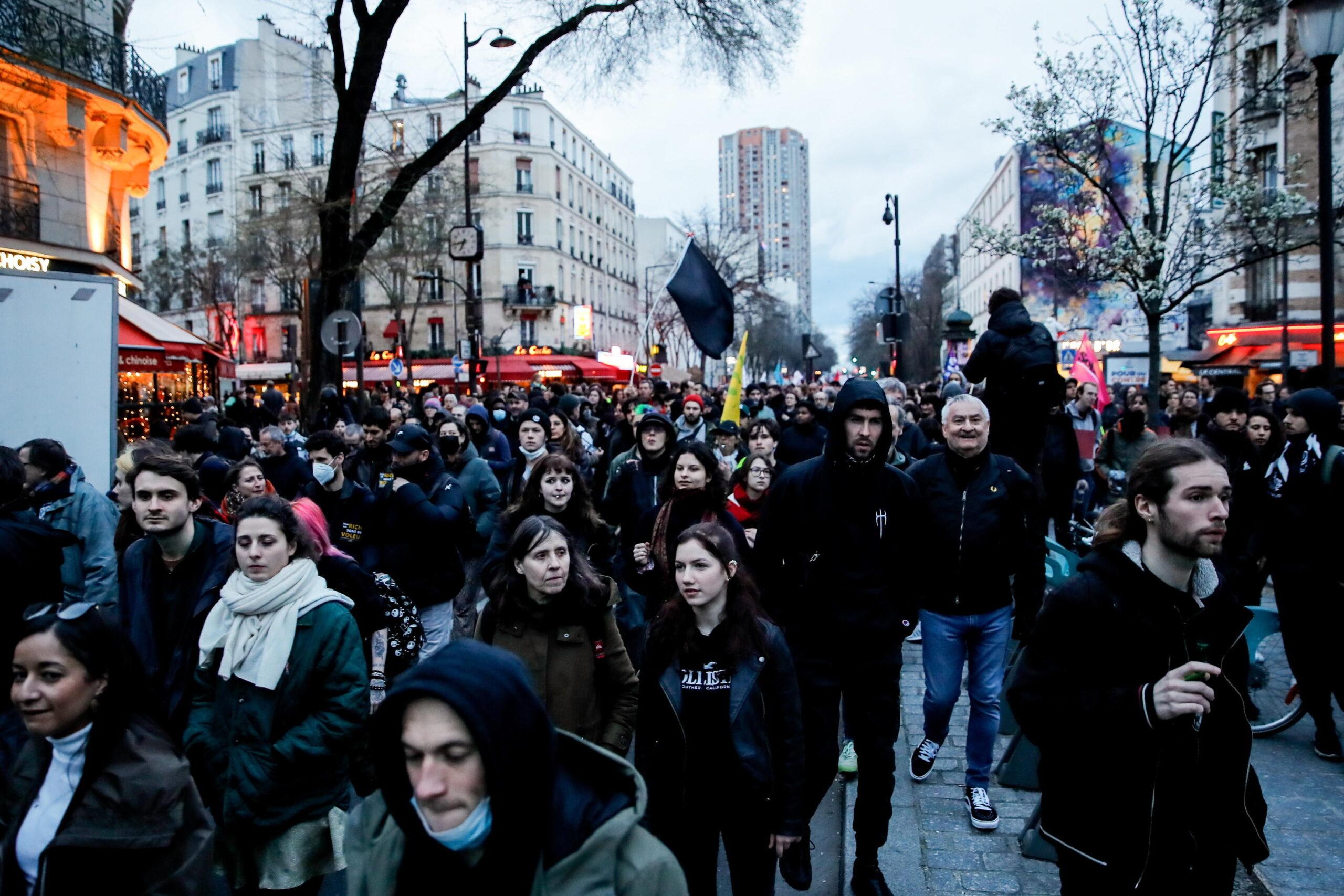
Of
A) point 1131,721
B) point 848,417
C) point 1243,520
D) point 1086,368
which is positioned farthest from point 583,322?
point 1131,721

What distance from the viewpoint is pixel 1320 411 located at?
5.27 meters

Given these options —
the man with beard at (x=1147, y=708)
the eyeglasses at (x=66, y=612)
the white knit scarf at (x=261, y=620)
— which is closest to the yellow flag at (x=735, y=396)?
the white knit scarf at (x=261, y=620)

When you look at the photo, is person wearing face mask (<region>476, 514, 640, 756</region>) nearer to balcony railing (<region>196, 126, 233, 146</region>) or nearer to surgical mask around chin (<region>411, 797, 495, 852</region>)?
surgical mask around chin (<region>411, 797, 495, 852</region>)

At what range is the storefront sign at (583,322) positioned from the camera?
56.9m

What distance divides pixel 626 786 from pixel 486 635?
1869 millimetres

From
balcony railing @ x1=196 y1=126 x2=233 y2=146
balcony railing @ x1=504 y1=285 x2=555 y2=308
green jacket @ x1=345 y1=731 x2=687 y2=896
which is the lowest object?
green jacket @ x1=345 y1=731 x2=687 y2=896

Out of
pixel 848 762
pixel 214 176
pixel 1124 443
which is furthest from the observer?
pixel 214 176

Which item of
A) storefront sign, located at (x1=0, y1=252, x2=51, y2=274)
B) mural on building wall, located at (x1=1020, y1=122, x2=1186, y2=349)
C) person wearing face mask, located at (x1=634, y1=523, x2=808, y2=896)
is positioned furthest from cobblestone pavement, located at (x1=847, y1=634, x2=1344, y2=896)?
mural on building wall, located at (x1=1020, y1=122, x2=1186, y2=349)

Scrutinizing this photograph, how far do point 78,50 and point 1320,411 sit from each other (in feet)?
43.9

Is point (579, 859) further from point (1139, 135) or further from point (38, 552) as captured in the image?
point (1139, 135)

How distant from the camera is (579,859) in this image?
6.08 ft

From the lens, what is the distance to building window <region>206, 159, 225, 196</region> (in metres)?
58.0

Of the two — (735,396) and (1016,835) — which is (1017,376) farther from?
(735,396)

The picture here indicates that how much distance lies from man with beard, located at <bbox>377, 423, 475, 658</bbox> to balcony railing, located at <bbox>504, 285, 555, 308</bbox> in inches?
2017
